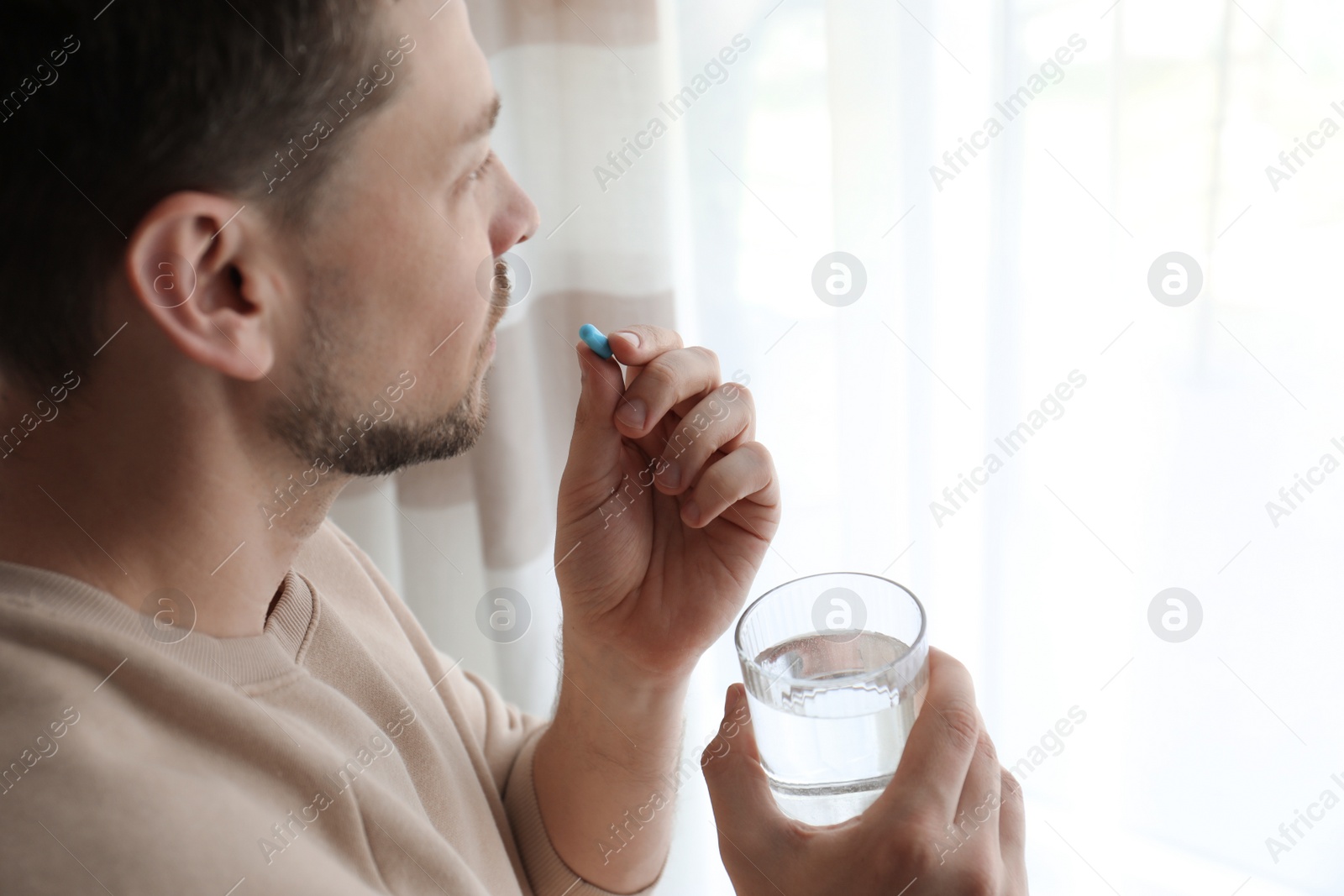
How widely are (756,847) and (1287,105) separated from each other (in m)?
0.88

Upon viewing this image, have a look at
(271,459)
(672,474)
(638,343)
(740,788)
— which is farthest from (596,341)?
(740,788)

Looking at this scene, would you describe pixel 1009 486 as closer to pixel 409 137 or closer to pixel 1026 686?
pixel 1026 686

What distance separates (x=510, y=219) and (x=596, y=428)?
21cm

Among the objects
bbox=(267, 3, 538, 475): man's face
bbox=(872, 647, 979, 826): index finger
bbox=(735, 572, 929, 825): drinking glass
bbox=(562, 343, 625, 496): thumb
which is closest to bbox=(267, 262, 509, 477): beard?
bbox=(267, 3, 538, 475): man's face

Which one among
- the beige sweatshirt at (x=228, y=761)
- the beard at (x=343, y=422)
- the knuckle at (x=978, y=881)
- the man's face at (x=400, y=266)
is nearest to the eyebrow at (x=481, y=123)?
the man's face at (x=400, y=266)

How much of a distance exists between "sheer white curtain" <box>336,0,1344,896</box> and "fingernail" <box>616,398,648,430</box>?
526mm

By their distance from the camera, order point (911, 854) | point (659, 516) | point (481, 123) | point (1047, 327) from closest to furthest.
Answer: point (911, 854) < point (481, 123) < point (659, 516) < point (1047, 327)

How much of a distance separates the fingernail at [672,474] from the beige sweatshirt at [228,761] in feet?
1.03

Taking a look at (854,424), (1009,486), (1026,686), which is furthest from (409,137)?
(1026,686)

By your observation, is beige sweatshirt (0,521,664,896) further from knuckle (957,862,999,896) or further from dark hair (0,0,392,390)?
knuckle (957,862,999,896)

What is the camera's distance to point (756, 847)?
681mm

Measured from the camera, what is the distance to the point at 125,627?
2.26 ft

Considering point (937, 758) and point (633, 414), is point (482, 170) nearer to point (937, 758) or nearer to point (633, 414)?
point (633, 414)

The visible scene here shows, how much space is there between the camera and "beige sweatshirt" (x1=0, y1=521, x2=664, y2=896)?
0.57 metres
